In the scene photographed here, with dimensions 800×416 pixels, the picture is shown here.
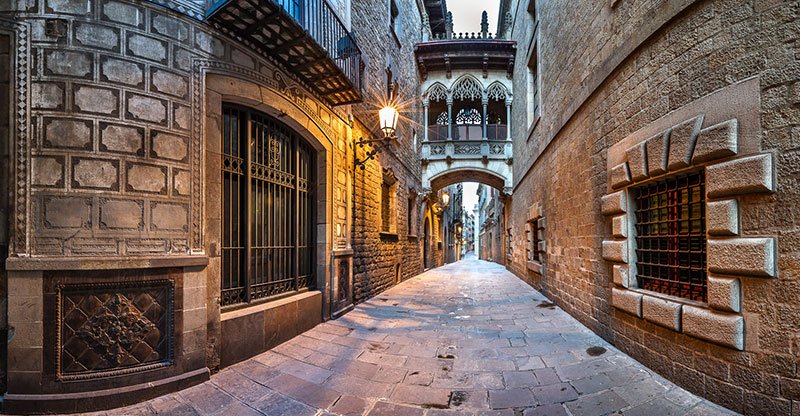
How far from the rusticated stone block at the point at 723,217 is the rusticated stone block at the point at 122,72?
5.42m

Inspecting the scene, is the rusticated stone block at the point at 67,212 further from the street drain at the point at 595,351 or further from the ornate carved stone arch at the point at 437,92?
the ornate carved stone arch at the point at 437,92

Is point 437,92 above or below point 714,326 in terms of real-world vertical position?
above

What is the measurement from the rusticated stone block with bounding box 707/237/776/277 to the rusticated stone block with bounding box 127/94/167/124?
530cm

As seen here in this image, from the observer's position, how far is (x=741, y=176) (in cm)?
265

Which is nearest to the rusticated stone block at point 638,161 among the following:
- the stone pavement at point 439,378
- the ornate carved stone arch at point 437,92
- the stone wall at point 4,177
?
the stone pavement at point 439,378

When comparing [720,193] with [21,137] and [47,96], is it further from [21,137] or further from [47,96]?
[21,137]

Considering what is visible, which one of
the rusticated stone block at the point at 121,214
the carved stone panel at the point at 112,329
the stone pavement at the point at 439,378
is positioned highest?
the rusticated stone block at the point at 121,214

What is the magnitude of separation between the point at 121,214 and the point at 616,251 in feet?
18.1

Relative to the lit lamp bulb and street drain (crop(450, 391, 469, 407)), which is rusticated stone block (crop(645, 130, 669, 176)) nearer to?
street drain (crop(450, 391, 469, 407))

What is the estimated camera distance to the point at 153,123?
3367 mm

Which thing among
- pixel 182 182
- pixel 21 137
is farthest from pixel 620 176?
pixel 21 137

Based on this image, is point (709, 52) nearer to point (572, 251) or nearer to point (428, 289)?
point (572, 251)

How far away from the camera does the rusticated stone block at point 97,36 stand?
310 cm

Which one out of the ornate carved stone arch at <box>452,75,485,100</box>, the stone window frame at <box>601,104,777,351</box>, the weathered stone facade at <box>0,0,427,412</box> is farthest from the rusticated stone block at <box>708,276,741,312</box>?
the ornate carved stone arch at <box>452,75,485,100</box>
